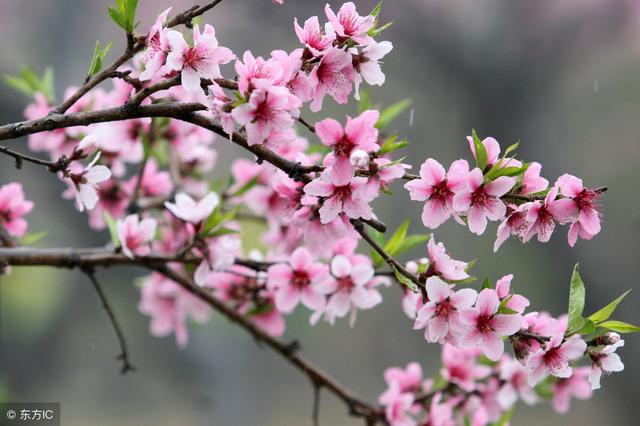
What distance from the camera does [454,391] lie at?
102cm

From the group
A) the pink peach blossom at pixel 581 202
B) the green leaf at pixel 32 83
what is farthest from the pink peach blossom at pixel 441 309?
the green leaf at pixel 32 83

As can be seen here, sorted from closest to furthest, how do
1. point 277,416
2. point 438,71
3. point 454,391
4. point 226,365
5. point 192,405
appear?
point 454,391 → point 438,71 → point 226,365 → point 192,405 → point 277,416

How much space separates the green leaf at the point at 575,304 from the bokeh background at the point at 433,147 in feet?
7.03

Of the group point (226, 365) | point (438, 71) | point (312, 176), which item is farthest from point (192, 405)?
point (312, 176)

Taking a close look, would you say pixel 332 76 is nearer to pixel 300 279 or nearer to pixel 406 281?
pixel 406 281

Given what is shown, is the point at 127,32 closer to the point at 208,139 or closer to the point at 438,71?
the point at 208,139

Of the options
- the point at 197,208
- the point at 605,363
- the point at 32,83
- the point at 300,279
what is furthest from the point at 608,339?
the point at 32,83

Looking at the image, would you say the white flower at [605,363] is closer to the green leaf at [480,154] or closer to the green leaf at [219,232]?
the green leaf at [480,154]

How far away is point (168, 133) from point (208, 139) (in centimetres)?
8

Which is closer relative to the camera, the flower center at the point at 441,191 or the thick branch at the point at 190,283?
the flower center at the point at 441,191

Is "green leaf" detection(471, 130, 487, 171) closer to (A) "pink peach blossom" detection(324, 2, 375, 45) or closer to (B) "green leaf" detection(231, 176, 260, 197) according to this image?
(A) "pink peach blossom" detection(324, 2, 375, 45)

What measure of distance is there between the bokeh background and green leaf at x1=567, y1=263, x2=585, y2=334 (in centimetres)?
214

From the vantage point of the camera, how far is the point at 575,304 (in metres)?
0.61

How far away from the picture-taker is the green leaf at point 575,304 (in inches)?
24.1
